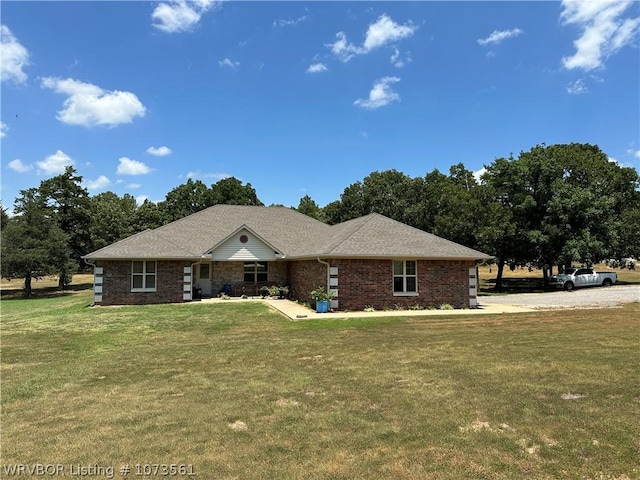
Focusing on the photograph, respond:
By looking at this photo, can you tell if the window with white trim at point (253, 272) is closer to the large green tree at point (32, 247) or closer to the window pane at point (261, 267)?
the window pane at point (261, 267)

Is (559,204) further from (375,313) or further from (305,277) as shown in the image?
(375,313)

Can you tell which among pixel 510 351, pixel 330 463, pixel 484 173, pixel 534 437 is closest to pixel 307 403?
pixel 330 463

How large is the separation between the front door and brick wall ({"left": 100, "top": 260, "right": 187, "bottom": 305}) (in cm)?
257

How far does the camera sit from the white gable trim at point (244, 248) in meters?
24.3

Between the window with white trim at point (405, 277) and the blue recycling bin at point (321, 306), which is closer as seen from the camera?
the blue recycling bin at point (321, 306)

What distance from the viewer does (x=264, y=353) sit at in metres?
9.48

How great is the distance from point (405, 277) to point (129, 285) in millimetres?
13803

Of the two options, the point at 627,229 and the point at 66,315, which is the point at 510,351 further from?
the point at 627,229

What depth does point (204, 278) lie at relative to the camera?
83.4 feet

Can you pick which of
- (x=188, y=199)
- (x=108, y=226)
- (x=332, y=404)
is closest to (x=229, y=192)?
(x=188, y=199)

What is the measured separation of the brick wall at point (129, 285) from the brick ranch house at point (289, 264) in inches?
1.8

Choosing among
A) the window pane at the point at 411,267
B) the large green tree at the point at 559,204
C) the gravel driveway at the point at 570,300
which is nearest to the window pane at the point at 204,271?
the window pane at the point at 411,267

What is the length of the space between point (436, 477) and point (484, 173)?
38412 mm

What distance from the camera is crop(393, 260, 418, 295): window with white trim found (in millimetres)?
19125
